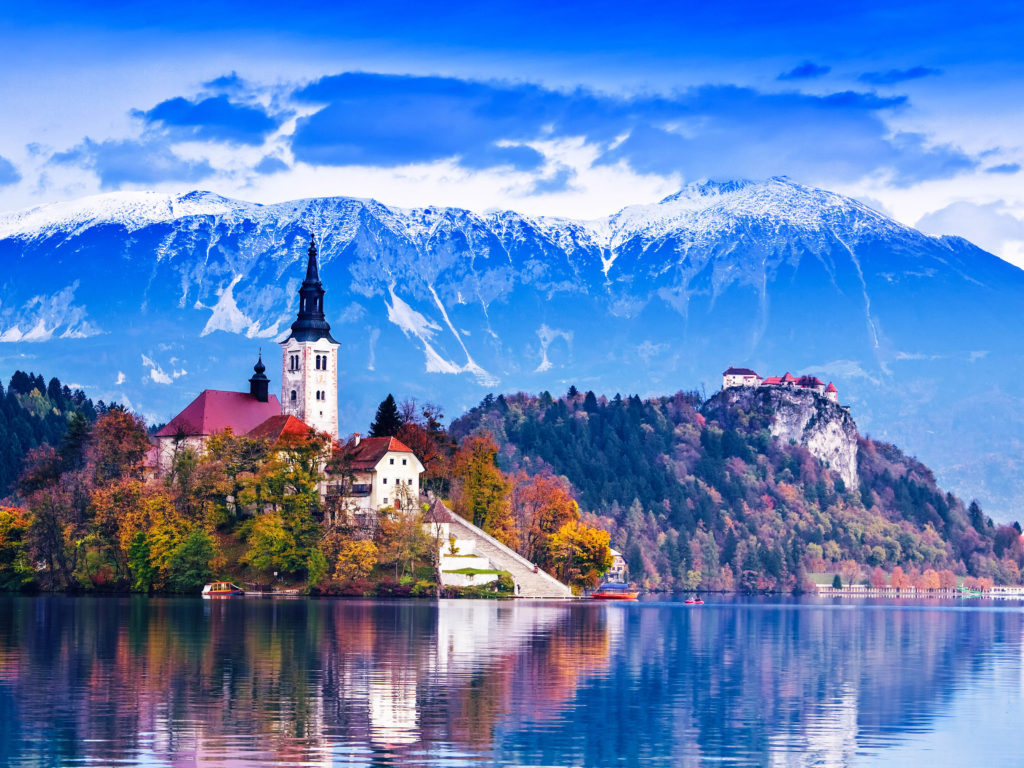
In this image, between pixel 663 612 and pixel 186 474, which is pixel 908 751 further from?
pixel 186 474

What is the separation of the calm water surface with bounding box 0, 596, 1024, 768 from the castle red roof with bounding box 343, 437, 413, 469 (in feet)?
172

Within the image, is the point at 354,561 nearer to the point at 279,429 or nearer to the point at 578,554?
the point at 279,429

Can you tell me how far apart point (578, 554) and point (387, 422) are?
24163 mm

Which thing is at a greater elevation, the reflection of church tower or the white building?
the reflection of church tower

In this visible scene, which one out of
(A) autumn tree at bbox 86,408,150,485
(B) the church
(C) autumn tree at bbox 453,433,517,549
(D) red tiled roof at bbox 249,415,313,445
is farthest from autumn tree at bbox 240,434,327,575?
(C) autumn tree at bbox 453,433,517,549

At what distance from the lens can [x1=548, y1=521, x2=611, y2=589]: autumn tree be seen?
148000 millimetres

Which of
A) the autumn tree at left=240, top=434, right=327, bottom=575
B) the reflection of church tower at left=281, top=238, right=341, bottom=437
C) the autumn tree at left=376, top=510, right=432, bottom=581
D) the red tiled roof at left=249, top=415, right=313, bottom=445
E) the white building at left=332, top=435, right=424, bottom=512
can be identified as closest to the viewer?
the autumn tree at left=240, top=434, right=327, bottom=575

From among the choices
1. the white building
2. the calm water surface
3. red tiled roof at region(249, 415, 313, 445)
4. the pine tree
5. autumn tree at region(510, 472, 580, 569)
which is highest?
the pine tree

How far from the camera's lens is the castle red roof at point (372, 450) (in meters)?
142

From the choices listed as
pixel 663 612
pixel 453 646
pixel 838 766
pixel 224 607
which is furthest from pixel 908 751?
pixel 663 612

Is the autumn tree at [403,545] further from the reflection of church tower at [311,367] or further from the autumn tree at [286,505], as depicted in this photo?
the reflection of church tower at [311,367]

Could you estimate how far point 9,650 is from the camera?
2437 inches

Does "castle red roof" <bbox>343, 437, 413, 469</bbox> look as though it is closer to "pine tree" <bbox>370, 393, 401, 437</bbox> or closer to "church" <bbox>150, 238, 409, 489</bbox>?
"church" <bbox>150, 238, 409, 489</bbox>

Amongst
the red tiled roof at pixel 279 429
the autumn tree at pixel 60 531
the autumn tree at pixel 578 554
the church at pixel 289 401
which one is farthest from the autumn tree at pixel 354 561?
the autumn tree at pixel 578 554
